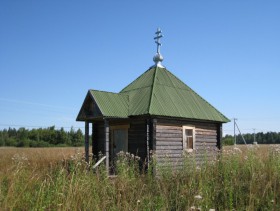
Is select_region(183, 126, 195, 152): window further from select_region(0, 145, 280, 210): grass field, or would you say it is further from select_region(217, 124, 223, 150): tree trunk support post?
select_region(0, 145, 280, 210): grass field

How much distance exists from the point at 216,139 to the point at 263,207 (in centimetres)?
1129

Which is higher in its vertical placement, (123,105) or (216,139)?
(123,105)

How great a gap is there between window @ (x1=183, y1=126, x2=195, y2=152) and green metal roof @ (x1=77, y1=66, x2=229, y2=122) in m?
0.64

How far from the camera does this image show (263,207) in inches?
219

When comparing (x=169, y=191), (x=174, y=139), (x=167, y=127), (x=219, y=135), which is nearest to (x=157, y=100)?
(x=167, y=127)

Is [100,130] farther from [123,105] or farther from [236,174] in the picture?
[236,174]

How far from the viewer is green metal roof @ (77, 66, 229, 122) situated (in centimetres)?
1368

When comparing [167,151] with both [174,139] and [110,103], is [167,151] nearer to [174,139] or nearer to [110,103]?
[174,139]

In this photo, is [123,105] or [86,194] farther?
[123,105]

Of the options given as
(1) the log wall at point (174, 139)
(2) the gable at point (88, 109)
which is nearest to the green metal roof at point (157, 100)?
(2) the gable at point (88, 109)

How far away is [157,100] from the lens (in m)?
14.3

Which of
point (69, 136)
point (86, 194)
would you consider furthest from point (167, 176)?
point (69, 136)

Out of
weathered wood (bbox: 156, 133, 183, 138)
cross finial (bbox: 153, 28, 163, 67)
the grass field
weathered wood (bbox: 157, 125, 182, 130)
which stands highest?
cross finial (bbox: 153, 28, 163, 67)

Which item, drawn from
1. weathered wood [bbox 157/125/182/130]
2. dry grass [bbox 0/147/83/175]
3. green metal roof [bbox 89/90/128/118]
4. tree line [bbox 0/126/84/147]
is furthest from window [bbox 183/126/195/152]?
tree line [bbox 0/126/84/147]
